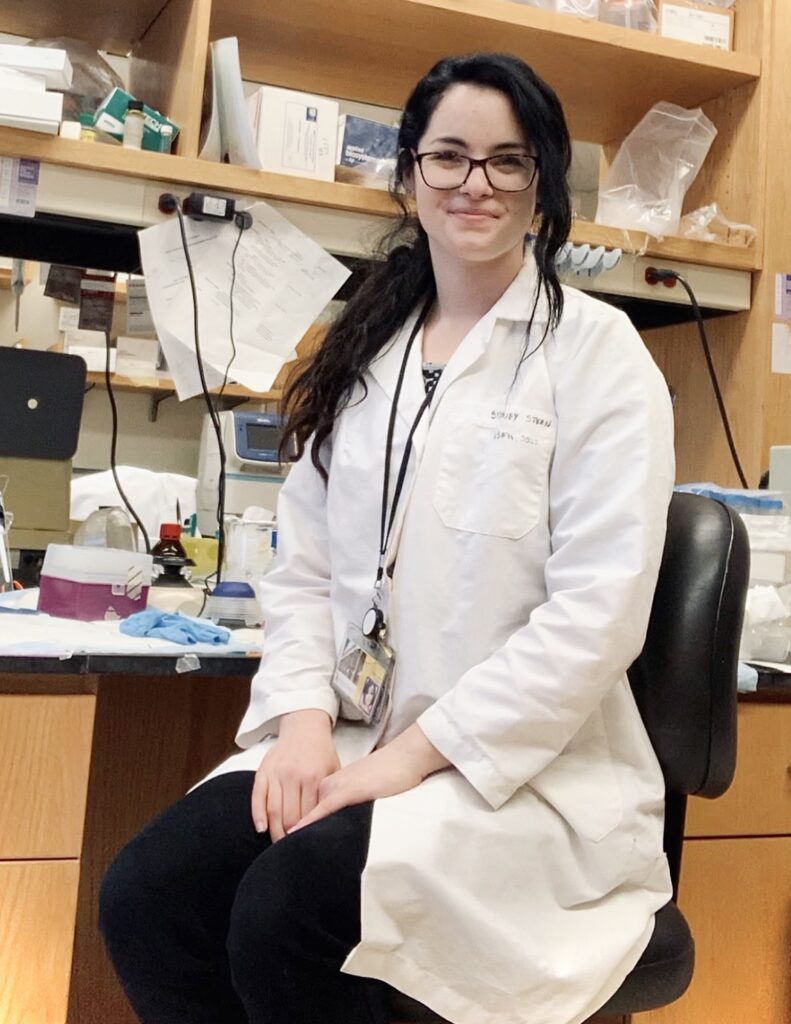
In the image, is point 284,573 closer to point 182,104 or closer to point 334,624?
point 334,624

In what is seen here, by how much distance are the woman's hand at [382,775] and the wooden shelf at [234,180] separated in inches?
39.8

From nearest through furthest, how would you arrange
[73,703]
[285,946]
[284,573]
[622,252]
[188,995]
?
[285,946] → [188,995] → [73,703] → [284,573] → [622,252]

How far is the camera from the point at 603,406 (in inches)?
41.2

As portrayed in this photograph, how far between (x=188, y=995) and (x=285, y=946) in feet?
0.56

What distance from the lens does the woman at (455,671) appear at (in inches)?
35.9

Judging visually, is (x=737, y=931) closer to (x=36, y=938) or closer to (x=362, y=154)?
(x=36, y=938)

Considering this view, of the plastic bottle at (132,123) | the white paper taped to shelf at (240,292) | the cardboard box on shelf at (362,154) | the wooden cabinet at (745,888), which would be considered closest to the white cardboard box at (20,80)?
the plastic bottle at (132,123)

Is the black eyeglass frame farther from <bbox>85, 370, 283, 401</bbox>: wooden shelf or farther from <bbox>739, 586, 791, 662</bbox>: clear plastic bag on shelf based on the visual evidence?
<bbox>85, 370, 283, 401</bbox>: wooden shelf

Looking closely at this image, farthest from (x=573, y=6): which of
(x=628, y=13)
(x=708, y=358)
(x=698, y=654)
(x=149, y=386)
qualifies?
(x=698, y=654)

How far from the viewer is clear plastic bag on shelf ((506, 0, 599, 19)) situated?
189cm

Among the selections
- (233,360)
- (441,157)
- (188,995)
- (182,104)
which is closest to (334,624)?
(188,995)

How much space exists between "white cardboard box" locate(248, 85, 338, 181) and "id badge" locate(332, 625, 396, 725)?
36.5 inches

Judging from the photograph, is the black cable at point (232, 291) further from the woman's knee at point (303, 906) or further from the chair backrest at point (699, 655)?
the woman's knee at point (303, 906)

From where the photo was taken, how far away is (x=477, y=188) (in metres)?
1.12
